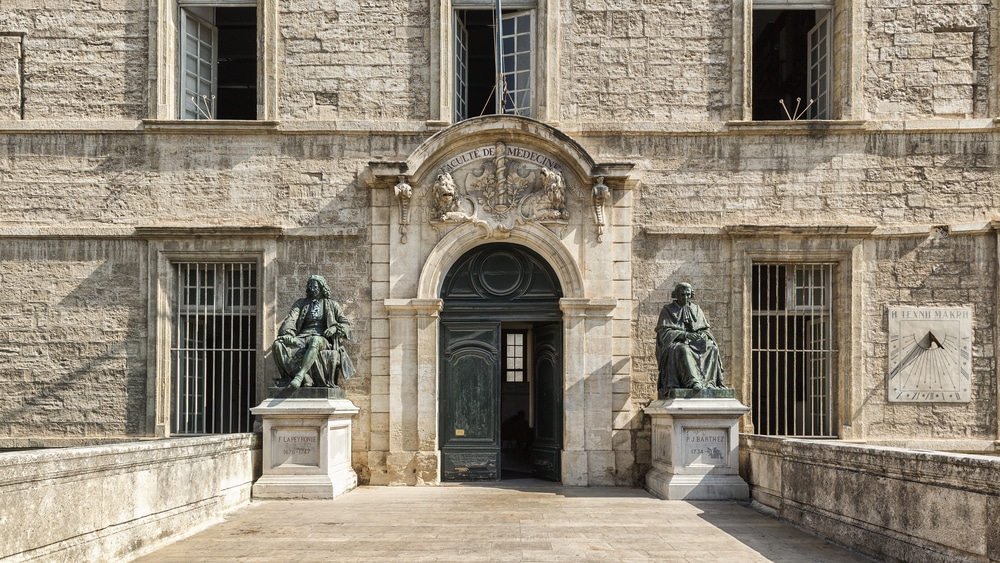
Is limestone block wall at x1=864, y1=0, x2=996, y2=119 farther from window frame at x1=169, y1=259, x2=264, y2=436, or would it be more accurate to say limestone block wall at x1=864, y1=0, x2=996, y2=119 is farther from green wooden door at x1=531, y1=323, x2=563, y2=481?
window frame at x1=169, y1=259, x2=264, y2=436

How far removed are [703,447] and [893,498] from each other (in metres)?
3.31

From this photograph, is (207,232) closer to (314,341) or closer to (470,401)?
(314,341)

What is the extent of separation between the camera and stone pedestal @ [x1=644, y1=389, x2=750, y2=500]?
954 cm

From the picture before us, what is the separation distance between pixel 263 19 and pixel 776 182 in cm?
698

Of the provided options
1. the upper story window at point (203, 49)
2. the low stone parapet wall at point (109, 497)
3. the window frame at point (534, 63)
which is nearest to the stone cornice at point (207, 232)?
the upper story window at point (203, 49)

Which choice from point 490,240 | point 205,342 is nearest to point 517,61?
point 490,240

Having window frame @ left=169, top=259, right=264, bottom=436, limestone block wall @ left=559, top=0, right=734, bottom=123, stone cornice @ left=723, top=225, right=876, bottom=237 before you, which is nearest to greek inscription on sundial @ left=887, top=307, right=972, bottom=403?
stone cornice @ left=723, top=225, right=876, bottom=237

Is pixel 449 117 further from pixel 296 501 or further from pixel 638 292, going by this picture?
pixel 296 501

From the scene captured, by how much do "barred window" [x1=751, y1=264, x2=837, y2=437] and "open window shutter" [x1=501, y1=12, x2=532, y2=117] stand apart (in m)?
3.80

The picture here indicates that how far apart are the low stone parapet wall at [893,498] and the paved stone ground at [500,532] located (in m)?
0.24

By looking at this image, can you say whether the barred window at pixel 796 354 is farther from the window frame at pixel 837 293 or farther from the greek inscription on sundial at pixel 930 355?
the greek inscription on sundial at pixel 930 355

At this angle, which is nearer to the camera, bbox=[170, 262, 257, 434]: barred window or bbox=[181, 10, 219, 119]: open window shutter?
bbox=[170, 262, 257, 434]: barred window

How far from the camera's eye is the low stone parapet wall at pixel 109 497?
545cm

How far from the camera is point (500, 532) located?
24.9 feet
